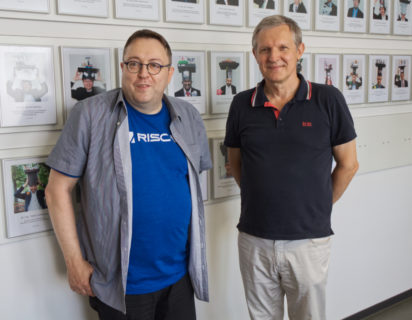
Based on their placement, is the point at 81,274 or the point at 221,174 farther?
the point at 221,174

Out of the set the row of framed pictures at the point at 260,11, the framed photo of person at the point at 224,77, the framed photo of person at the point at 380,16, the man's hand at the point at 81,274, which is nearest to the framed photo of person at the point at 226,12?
the row of framed pictures at the point at 260,11

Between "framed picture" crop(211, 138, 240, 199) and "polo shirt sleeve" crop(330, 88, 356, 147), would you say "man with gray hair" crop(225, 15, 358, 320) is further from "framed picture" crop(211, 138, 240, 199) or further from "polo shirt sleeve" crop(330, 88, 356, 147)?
"framed picture" crop(211, 138, 240, 199)

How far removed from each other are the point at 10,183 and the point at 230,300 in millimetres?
1399

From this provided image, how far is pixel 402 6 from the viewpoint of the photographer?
288cm

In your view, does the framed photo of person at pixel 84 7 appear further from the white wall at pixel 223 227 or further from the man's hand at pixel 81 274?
the man's hand at pixel 81 274

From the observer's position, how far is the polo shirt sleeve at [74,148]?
4.67 ft

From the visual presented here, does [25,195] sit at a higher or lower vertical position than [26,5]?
lower

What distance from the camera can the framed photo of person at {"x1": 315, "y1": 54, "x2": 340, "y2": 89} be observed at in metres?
2.53

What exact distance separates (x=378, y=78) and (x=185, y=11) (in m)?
1.56

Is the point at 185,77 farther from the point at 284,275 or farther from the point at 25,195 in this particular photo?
the point at 284,275

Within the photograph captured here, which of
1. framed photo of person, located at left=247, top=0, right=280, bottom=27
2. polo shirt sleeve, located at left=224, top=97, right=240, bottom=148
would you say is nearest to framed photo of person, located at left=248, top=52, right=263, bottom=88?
framed photo of person, located at left=247, top=0, right=280, bottom=27

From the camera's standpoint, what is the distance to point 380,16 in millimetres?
2775

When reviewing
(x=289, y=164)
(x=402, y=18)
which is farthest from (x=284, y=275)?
(x=402, y=18)

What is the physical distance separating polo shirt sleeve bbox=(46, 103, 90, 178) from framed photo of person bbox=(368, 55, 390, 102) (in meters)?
2.08
